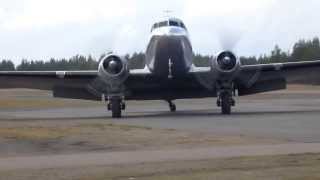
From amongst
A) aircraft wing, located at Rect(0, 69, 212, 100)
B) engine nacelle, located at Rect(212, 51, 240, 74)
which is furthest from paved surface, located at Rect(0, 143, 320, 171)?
aircraft wing, located at Rect(0, 69, 212, 100)

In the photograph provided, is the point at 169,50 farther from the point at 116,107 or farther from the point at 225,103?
the point at 225,103

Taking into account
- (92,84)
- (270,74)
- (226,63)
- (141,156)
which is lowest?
(141,156)

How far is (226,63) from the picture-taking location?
33094 mm

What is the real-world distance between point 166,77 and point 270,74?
5941mm

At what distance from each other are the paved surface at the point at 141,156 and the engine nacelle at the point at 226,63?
16.2 m

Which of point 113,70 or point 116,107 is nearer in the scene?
point 113,70

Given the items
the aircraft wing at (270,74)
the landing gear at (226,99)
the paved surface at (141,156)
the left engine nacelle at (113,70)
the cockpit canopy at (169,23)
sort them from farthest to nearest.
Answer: the aircraft wing at (270,74), the landing gear at (226,99), the cockpit canopy at (169,23), the left engine nacelle at (113,70), the paved surface at (141,156)

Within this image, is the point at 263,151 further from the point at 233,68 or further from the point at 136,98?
the point at 136,98

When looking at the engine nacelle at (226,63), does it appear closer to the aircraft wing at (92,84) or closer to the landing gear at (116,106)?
the aircraft wing at (92,84)

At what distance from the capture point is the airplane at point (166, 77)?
3334 cm

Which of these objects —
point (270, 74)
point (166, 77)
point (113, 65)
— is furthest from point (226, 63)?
Answer: point (113, 65)

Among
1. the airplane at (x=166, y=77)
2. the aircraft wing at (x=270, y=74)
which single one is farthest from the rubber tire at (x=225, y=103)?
the aircraft wing at (x=270, y=74)

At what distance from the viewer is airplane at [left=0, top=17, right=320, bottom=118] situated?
33.3m

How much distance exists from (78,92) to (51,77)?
206 cm
